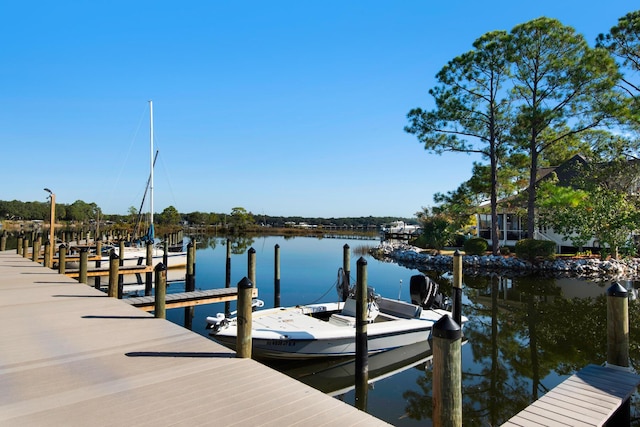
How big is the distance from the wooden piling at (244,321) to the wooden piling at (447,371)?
2369mm

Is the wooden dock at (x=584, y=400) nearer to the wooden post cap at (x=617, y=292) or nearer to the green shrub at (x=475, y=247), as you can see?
the wooden post cap at (x=617, y=292)

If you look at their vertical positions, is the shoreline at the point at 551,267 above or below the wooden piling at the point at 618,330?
below

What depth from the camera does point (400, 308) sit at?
33.9 feet

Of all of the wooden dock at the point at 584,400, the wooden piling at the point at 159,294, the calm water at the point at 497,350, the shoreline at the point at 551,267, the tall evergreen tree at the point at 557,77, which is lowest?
the calm water at the point at 497,350

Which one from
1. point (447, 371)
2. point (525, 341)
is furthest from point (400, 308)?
point (447, 371)

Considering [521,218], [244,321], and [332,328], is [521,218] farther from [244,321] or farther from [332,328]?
[244,321]

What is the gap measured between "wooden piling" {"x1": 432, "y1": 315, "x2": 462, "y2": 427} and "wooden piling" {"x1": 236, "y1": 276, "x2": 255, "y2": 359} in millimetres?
2369

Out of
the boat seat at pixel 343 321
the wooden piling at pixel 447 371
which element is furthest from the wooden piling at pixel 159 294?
the wooden piling at pixel 447 371

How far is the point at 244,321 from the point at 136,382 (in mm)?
1326

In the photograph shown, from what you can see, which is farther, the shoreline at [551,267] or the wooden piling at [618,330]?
the shoreline at [551,267]

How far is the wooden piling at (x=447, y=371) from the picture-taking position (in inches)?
128

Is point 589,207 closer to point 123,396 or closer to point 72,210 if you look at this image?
point 123,396

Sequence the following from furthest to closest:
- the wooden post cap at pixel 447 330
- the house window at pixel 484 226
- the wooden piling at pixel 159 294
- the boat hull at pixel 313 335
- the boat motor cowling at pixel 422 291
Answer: the house window at pixel 484 226, the boat motor cowling at pixel 422 291, the boat hull at pixel 313 335, the wooden piling at pixel 159 294, the wooden post cap at pixel 447 330

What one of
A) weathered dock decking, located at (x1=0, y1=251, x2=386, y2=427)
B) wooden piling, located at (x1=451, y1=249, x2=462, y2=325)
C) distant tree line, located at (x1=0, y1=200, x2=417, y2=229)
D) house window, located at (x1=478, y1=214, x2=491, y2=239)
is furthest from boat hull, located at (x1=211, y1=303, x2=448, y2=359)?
distant tree line, located at (x1=0, y1=200, x2=417, y2=229)
